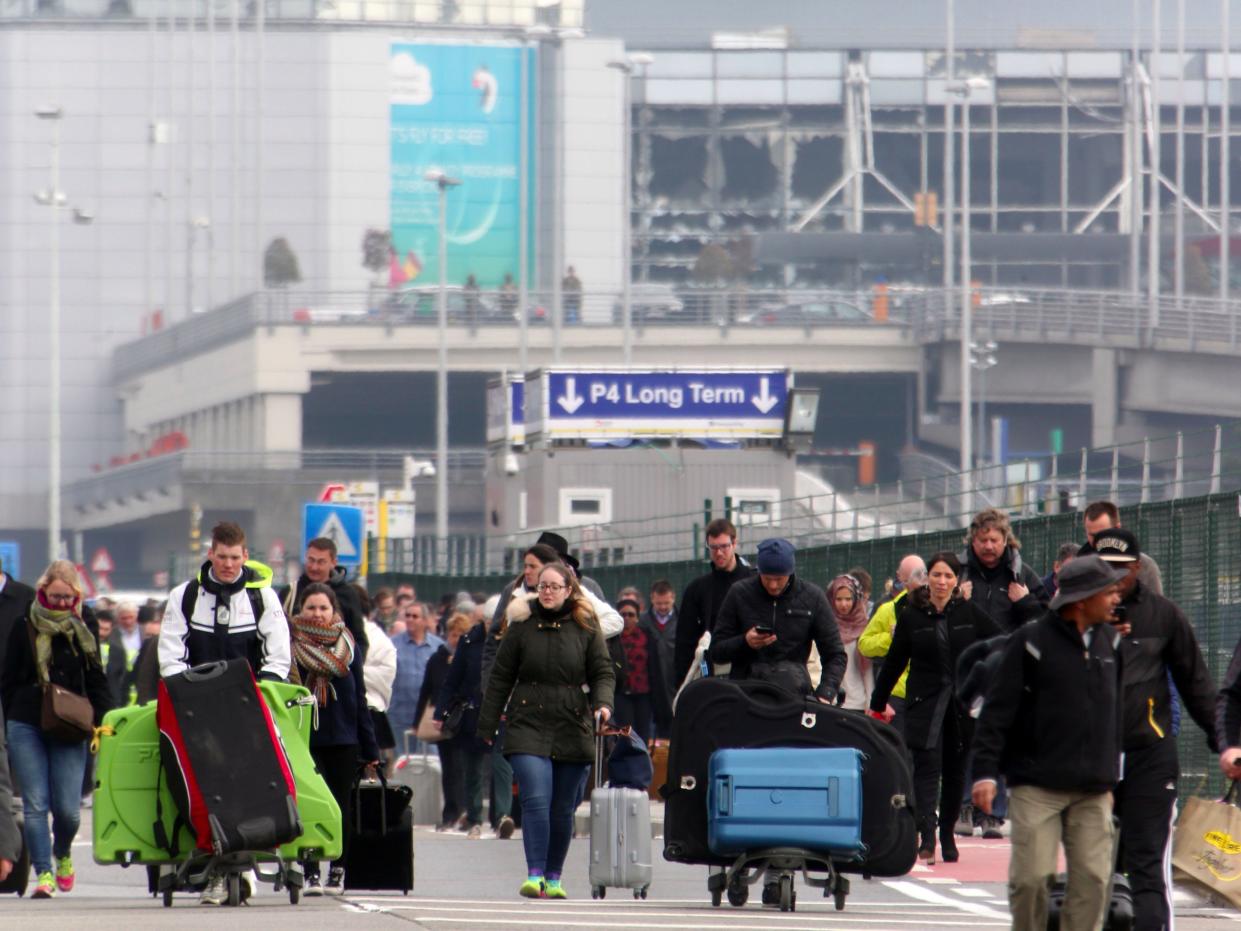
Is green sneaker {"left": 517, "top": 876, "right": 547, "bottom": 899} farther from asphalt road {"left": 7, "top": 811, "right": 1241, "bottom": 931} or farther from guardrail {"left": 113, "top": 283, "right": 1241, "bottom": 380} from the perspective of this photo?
guardrail {"left": 113, "top": 283, "right": 1241, "bottom": 380}

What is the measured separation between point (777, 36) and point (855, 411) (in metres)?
23.8

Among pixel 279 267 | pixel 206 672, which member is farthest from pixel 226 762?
pixel 279 267

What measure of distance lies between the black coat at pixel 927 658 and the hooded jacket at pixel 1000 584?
109mm

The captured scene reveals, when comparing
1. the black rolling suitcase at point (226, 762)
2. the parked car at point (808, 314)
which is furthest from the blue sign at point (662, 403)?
the parked car at point (808, 314)

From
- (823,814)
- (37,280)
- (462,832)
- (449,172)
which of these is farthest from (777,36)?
(823,814)

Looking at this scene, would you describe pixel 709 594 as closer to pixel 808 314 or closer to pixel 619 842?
pixel 619 842

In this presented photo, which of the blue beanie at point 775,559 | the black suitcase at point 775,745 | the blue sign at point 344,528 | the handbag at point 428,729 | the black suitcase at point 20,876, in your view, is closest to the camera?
the black suitcase at point 775,745

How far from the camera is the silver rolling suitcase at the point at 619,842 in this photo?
13180mm

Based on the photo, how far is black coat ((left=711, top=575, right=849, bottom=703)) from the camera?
44.1 feet

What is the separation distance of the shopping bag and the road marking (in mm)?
867

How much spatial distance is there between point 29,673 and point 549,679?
2391mm

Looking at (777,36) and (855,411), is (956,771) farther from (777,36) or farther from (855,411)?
(777,36)

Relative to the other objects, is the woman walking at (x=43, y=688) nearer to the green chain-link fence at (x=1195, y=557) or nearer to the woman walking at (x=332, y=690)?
the woman walking at (x=332, y=690)

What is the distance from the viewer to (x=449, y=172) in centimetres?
10431
